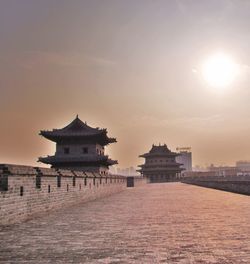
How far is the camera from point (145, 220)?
34.0 feet

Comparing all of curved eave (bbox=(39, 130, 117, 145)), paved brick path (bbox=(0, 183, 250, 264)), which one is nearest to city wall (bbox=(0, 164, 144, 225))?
paved brick path (bbox=(0, 183, 250, 264))

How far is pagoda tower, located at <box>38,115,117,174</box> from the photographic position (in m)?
41.8

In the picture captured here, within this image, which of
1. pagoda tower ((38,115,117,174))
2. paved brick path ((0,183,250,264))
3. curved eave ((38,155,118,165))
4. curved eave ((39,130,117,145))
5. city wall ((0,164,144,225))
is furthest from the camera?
curved eave ((39,130,117,145))

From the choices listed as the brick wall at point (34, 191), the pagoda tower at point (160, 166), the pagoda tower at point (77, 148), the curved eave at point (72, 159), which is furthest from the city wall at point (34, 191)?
the pagoda tower at point (160, 166)

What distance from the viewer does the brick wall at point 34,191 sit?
30.1ft

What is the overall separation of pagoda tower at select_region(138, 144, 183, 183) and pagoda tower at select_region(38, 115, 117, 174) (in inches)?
1632

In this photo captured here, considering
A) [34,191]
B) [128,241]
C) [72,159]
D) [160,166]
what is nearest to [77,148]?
[72,159]

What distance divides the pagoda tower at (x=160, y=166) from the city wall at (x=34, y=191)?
6545cm

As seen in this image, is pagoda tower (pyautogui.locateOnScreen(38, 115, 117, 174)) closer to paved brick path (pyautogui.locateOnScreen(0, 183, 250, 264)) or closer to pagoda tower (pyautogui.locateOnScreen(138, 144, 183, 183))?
paved brick path (pyautogui.locateOnScreen(0, 183, 250, 264))

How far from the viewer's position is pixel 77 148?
42.8m

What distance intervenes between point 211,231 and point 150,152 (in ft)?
258

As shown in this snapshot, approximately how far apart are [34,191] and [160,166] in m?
73.7

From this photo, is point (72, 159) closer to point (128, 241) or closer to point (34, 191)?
point (34, 191)

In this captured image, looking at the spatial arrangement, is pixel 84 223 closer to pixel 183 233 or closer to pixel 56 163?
pixel 183 233
